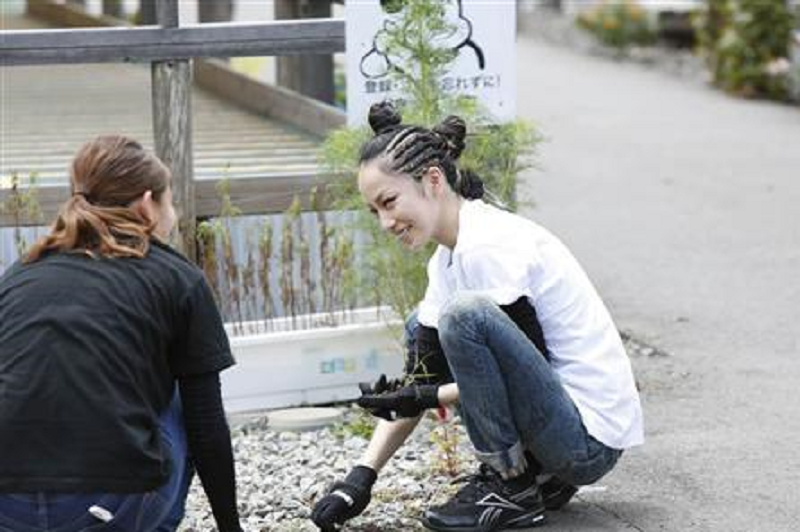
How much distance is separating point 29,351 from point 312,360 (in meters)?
2.54

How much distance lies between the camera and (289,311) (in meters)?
6.66

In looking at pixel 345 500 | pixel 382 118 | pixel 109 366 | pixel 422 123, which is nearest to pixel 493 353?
pixel 345 500

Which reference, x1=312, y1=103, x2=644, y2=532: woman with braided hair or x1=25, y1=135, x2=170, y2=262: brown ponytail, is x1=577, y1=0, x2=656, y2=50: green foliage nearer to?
x1=312, y1=103, x2=644, y2=532: woman with braided hair

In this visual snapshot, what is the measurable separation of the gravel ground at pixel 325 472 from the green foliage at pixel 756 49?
30.7 feet

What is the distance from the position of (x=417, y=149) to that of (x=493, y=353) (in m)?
0.58

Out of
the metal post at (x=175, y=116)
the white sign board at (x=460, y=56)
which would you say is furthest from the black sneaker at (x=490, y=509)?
the metal post at (x=175, y=116)

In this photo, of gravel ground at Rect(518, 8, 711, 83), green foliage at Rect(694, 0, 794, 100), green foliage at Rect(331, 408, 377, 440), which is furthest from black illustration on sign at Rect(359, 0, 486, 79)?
gravel ground at Rect(518, 8, 711, 83)

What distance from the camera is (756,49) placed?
14953 mm

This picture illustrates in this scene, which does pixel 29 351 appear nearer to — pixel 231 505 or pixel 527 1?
pixel 231 505

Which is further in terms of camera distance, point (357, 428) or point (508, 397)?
point (357, 428)

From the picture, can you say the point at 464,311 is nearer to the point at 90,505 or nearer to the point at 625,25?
the point at 90,505

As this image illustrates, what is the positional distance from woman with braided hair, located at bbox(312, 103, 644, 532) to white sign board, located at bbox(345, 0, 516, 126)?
137 cm

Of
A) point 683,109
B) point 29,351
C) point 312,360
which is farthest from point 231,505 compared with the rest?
point 683,109

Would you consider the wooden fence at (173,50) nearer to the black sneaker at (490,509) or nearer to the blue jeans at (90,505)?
the black sneaker at (490,509)
